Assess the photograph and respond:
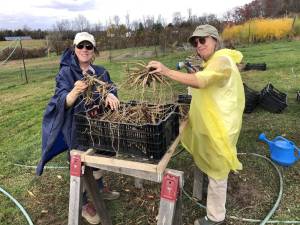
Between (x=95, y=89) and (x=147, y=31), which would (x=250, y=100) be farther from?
(x=147, y=31)

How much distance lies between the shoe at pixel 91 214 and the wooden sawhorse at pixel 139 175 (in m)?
0.64

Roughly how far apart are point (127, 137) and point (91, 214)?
4.67ft

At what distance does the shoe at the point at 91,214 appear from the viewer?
336 cm

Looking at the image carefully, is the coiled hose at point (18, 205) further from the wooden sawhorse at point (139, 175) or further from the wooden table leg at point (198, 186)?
the wooden table leg at point (198, 186)

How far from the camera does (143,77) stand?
2.36 meters

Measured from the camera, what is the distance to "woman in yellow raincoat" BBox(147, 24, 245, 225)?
2.63 meters

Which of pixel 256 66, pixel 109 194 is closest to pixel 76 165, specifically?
pixel 109 194

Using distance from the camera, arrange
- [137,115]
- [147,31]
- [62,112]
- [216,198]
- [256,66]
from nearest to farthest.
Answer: [137,115], [62,112], [216,198], [256,66], [147,31]

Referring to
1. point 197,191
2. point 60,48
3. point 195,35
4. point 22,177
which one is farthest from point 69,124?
point 60,48

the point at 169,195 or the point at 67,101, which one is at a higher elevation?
the point at 67,101

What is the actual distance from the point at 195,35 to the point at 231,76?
0.45 metres

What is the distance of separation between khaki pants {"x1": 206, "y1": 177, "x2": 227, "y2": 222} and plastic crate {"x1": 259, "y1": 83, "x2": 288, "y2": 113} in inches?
147

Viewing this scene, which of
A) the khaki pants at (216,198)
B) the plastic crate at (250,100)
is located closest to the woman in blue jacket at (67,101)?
the khaki pants at (216,198)

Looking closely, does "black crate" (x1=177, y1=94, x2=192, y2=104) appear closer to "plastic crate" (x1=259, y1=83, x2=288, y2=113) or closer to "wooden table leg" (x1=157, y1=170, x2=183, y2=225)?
"wooden table leg" (x1=157, y1=170, x2=183, y2=225)
